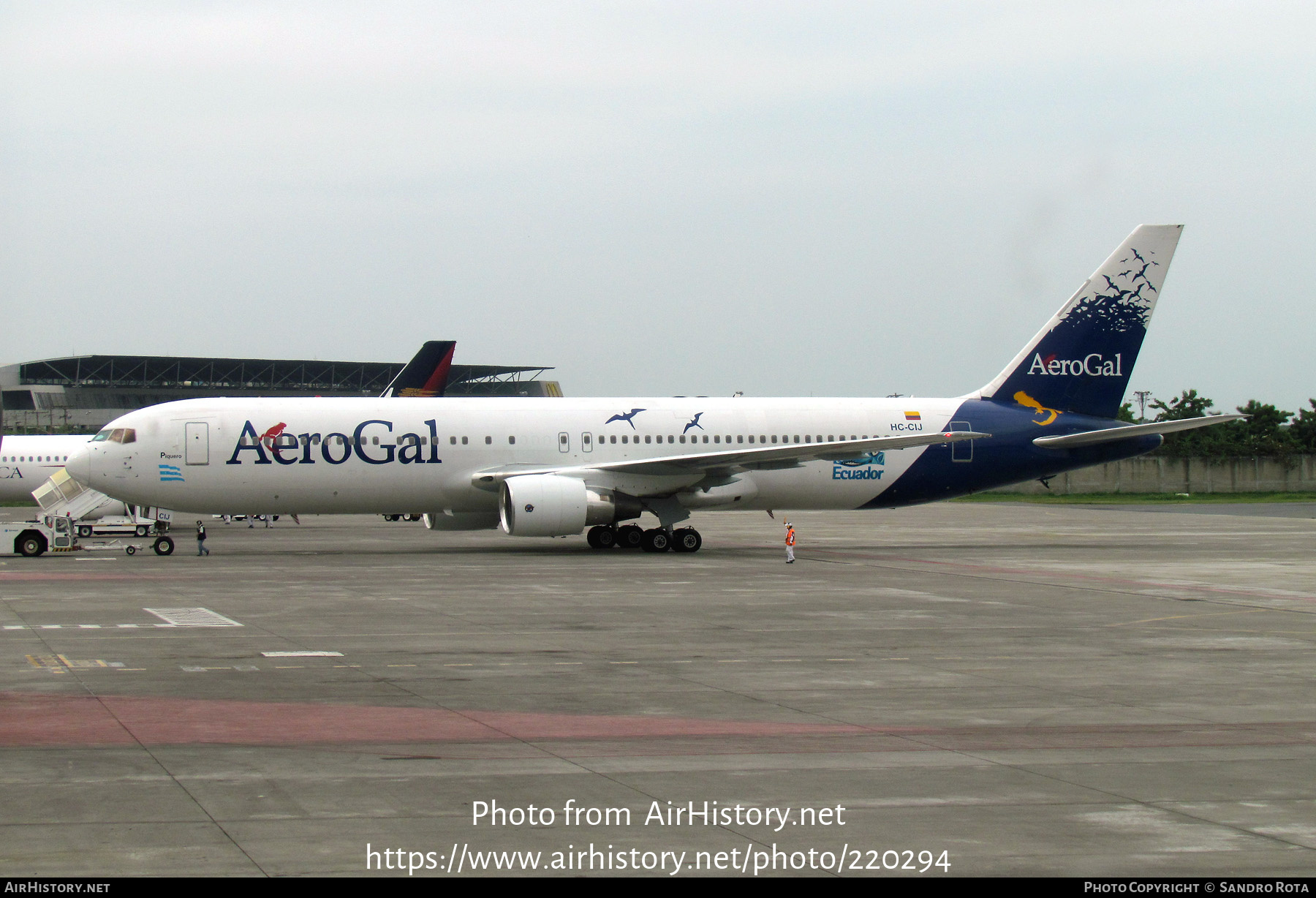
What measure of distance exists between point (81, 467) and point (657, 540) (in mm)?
14599

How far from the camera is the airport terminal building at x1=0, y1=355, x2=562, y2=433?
10681cm

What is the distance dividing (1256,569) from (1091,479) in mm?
58585

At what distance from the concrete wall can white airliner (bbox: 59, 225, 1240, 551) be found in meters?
48.2

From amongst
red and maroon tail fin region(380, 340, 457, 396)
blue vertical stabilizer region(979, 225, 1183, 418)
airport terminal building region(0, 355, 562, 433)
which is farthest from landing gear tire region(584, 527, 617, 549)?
airport terminal building region(0, 355, 562, 433)

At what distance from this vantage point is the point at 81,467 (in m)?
32.2

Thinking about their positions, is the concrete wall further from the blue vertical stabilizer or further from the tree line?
the blue vertical stabilizer

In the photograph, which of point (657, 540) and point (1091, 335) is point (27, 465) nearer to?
point (657, 540)

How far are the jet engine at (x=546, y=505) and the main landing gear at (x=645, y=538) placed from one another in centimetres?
169

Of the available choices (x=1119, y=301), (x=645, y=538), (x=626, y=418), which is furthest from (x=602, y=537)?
(x=1119, y=301)

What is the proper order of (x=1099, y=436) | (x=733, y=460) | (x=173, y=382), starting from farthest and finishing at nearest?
(x=173, y=382) < (x=1099, y=436) < (x=733, y=460)
